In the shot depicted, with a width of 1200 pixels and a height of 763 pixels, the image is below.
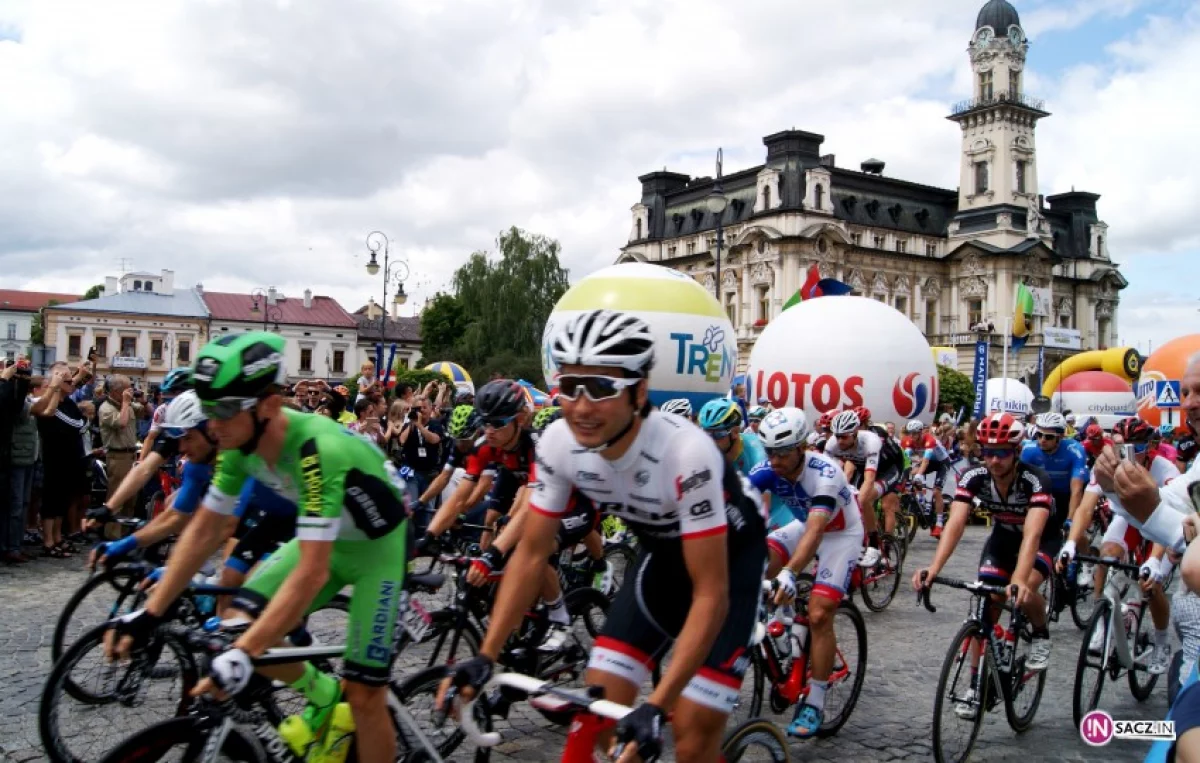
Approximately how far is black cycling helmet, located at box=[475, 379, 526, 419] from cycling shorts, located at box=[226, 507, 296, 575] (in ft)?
5.34

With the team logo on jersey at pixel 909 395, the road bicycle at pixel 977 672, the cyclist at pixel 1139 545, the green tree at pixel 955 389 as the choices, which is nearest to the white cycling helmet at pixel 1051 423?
the cyclist at pixel 1139 545

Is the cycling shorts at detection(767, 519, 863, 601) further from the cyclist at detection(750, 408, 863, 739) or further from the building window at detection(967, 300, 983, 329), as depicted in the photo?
the building window at detection(967, 300, 983, 329)

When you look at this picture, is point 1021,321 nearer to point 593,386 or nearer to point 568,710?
point 593,386

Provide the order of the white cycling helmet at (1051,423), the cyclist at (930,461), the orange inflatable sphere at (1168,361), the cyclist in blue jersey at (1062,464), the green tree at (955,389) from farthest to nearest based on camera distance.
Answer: the green tree at (955,389), the orange inflatable sphere at (1168,361), the cyclist at (930,461), the white cycling helmet at (1051,423), the cyclist in blue jersey at (1062,464)

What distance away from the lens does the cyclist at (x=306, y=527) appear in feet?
12.4

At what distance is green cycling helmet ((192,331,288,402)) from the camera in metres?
3.77

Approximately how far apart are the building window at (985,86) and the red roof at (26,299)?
101 metres

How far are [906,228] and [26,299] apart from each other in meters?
105

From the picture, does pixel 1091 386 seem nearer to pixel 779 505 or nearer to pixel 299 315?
pixel 779 505

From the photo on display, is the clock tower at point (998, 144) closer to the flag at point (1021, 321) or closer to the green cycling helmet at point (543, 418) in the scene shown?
the flag at point (1021, 321)

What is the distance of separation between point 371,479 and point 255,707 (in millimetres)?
1064

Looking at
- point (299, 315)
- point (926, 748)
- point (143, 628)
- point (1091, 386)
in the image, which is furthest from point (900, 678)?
point (299, 315)

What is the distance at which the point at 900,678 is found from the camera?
26.0ft

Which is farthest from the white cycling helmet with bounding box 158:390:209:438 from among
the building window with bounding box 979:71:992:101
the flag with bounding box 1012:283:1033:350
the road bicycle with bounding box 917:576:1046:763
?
the building window with bounding box 979:71:992:101
